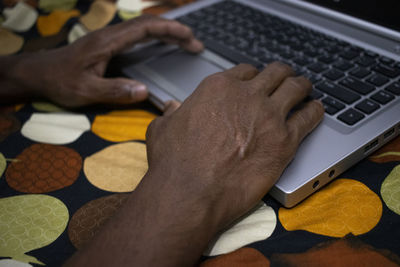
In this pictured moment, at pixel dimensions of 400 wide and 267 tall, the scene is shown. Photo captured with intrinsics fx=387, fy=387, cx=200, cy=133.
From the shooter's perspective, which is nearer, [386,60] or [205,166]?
[205,166]

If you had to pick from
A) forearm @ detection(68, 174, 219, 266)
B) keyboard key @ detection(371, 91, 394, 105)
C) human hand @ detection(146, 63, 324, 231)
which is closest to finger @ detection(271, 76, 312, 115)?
human hand @ detection(146, 63, 324, 231)

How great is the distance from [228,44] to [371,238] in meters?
0.51

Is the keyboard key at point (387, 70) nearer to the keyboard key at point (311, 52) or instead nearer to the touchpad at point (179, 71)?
the keyboard key at point (311, 52)

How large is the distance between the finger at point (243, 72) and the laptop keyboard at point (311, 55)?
0.11 meters

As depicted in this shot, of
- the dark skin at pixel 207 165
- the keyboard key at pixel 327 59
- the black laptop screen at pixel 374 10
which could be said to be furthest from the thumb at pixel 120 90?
the black laptop screen at pixel 374 10

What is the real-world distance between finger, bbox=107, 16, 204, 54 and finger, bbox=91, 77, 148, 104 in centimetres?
8

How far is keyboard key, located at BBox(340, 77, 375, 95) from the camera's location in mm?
621

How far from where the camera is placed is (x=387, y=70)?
655 millimetres

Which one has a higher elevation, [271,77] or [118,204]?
[271,77]

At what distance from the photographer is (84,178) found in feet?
1.96

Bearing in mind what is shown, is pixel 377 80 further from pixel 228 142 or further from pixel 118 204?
pixel 118 204

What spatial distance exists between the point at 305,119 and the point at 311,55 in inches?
8.9

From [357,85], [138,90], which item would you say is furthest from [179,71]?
[357,85]

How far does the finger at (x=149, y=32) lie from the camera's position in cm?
78
